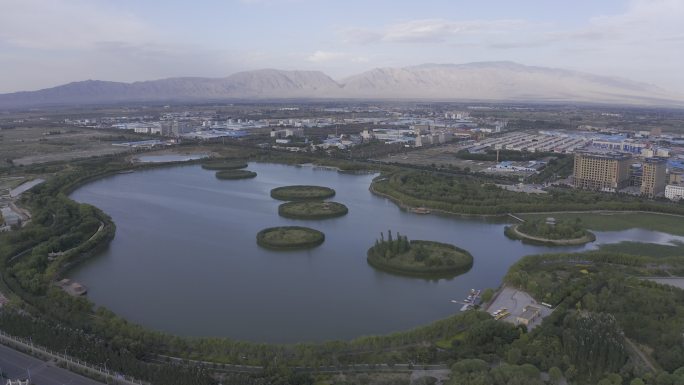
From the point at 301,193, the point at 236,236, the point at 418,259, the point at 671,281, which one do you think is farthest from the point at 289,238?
the point at 671,281

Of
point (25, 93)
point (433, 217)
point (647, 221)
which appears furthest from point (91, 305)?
point (25, 93)

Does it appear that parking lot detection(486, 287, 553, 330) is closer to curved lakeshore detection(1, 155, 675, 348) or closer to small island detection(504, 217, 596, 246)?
curved lakeshore detection(1, 155, 675, 348)

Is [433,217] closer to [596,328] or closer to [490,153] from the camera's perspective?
[596,328]

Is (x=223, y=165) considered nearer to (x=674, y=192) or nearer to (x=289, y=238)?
(x=289, y=238)

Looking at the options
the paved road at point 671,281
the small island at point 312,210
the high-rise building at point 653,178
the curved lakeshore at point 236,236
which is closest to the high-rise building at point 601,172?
the high-rise building at point 653,178

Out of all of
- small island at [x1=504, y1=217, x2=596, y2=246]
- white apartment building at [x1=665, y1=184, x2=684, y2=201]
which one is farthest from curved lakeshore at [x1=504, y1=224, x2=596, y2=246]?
white apartment building at [x1=665, y1=184, x2=684, y2=201]

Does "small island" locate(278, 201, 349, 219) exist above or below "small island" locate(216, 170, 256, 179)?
below
